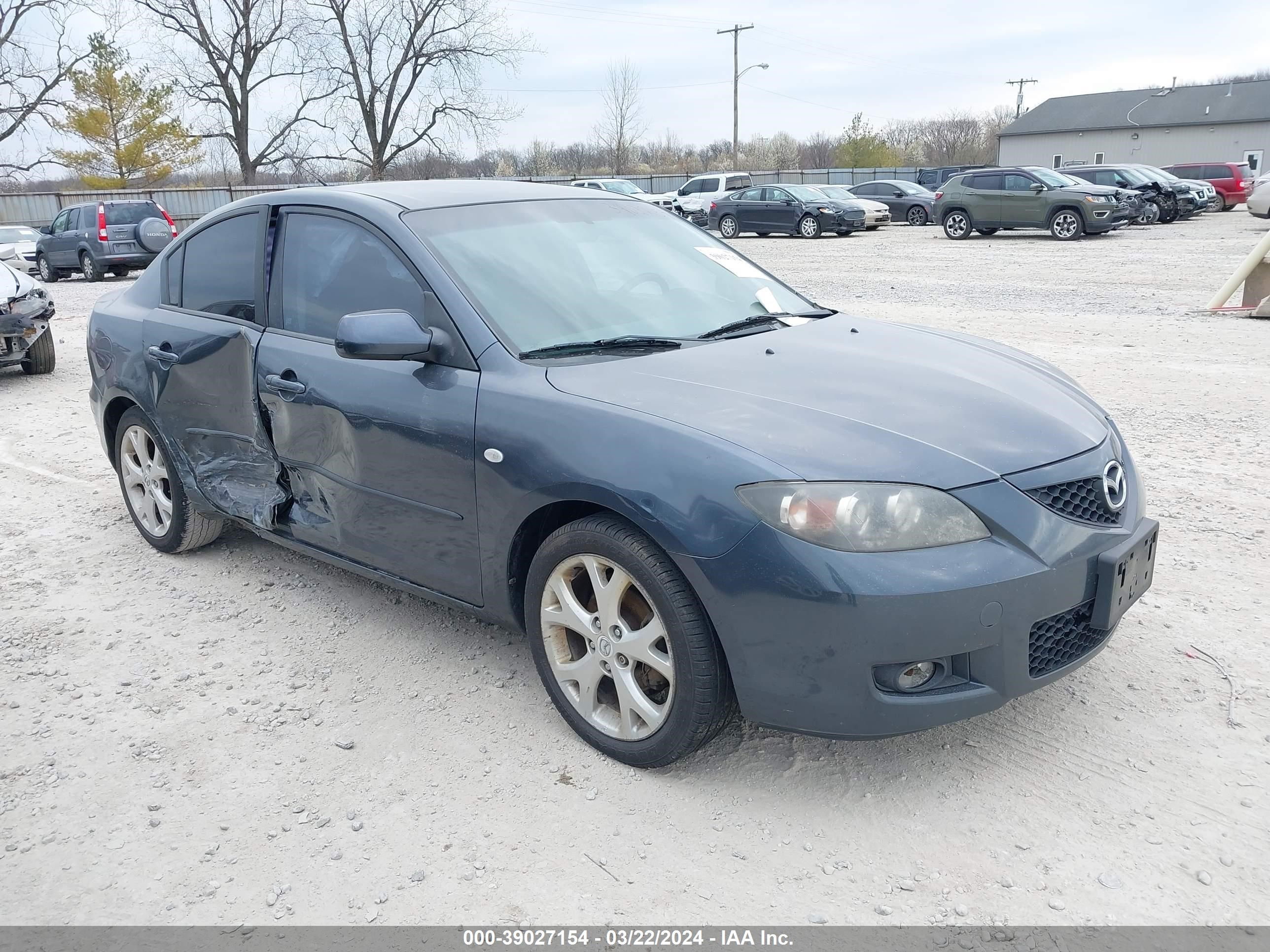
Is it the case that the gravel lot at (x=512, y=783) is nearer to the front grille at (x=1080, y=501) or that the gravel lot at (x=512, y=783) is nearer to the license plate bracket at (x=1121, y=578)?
the license plate bracket at (x=1121, y=578)

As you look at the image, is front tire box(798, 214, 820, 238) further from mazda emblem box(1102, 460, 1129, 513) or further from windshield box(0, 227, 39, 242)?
mazda emblem box(1102, 460, 1129, 513)

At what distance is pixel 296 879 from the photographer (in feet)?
8.55

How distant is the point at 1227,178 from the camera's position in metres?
33.8

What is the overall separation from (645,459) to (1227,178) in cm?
3815

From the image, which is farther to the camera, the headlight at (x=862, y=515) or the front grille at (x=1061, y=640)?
the front grille at (x=1061, y=640)

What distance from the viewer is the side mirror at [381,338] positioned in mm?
3156

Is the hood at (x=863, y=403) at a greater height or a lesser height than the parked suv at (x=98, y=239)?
lesser

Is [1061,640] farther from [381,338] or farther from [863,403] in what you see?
[381,338]

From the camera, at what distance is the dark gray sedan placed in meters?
31.2

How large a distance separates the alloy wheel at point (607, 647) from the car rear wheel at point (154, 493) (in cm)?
238

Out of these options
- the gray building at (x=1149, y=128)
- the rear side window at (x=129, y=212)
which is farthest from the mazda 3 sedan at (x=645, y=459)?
the gray building at (x=1149, y=128)

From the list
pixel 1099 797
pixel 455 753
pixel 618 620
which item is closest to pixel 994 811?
pixel 1099 797

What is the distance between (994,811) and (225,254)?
3.68 metres

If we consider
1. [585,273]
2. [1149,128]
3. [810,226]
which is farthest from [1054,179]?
[1149,128]
